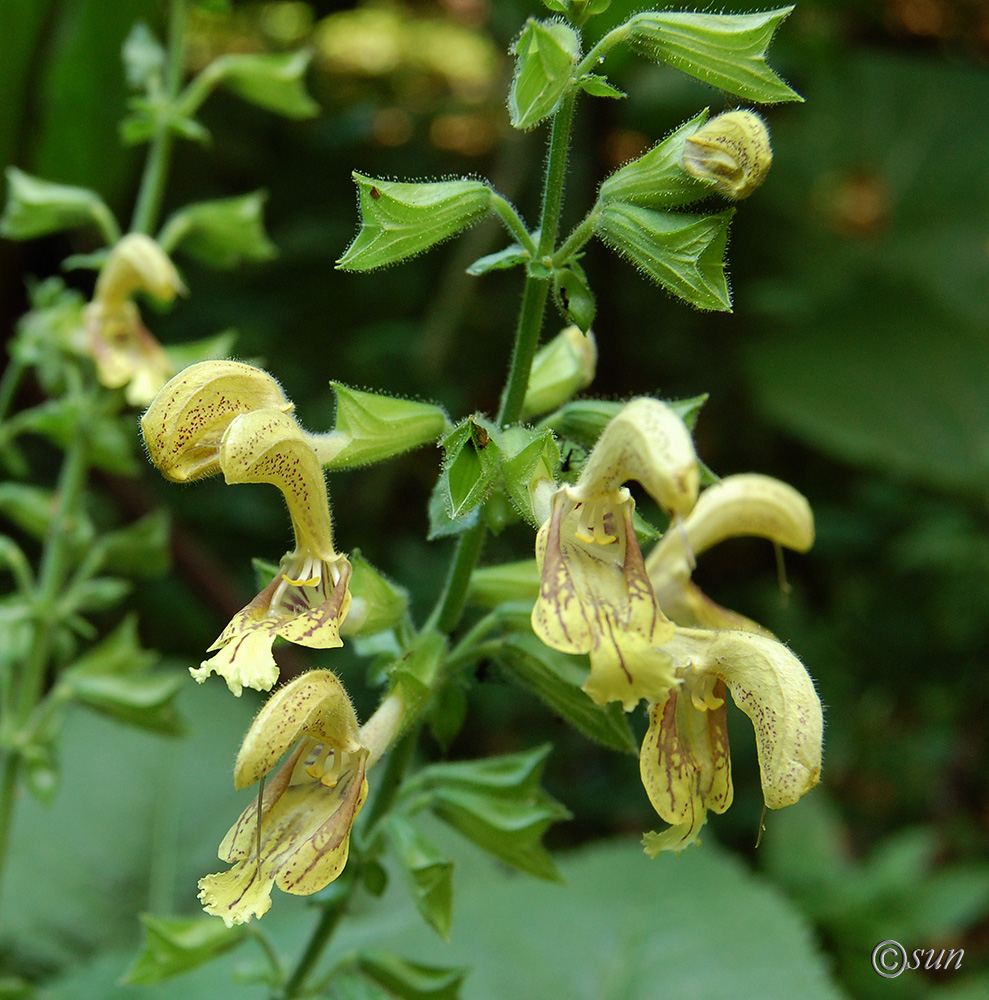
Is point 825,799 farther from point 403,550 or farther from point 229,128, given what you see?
point 229,128

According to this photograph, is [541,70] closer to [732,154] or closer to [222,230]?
[732,154]

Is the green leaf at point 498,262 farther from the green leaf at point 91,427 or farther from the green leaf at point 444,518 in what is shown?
the green leaf at point 91,427

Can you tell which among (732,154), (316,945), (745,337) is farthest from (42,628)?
(745,337)

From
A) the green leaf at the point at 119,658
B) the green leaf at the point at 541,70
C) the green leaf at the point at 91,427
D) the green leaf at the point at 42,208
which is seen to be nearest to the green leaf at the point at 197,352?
the green leaf at the point at 91,427

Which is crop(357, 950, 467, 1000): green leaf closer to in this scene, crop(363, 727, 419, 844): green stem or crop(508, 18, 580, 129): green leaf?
crop(363, 727, 419, 844): green stem

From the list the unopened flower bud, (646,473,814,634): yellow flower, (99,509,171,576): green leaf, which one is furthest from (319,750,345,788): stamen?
(99,509,171,576): green leaf
